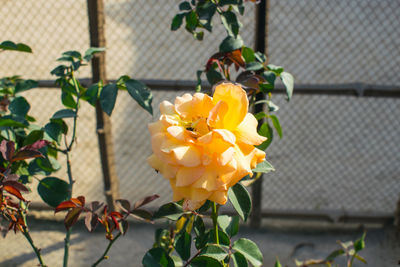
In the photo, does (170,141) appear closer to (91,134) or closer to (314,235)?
(314,235)

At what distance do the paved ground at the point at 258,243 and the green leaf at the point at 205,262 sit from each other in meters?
1.52

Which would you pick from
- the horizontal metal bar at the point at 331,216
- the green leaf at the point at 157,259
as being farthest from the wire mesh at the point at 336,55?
the green leaf at the point at 157,259

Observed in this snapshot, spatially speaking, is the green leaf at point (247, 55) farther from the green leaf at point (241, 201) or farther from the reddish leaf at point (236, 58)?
the green leaf at point (241, 201)

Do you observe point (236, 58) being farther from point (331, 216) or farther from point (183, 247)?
point (331, 216)

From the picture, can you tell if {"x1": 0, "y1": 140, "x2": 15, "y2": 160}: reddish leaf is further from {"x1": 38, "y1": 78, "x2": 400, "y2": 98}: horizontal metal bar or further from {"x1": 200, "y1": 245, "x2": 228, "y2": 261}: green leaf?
{"x1": 38, "y1": 78, "x2": 400, "y2": 98}: horizontal metal bar

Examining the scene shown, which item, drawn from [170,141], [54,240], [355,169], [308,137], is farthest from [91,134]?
[170,141]

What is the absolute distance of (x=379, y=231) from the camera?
95.3 inches

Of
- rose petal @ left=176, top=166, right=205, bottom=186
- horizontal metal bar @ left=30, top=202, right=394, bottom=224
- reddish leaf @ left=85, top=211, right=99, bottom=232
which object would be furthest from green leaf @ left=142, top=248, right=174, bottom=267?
horizontal metal bar @ left=30, top=202, right=394, bottom=224

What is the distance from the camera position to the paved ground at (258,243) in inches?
86.8

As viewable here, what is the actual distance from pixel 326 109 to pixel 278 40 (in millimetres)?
1072

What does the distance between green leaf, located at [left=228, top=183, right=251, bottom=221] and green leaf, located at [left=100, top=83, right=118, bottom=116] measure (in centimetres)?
44

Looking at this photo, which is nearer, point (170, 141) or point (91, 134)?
point (170, 141)

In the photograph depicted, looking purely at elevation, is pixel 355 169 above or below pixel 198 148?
below

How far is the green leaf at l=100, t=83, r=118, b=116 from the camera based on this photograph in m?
1.06
